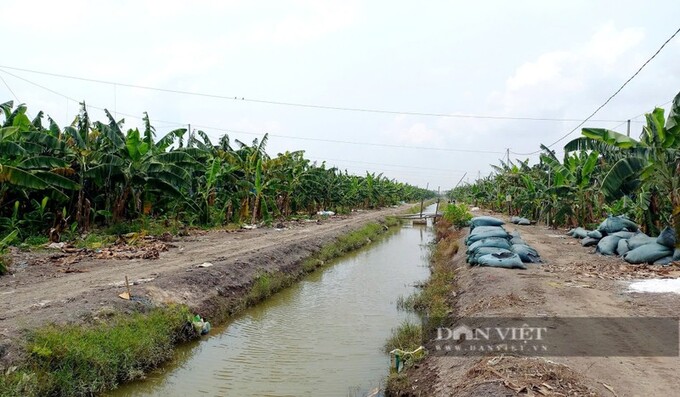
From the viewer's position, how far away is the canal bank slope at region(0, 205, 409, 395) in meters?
6.43

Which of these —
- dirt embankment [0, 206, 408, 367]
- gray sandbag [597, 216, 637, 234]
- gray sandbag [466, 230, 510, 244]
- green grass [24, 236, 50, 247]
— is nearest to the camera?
dirt embankment [0, 206, 408, 367]

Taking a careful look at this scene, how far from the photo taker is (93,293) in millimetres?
7707

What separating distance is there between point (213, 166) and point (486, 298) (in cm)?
1288

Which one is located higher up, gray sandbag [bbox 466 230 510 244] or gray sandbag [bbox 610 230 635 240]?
gray sandbag [bbox 610 230 635 240]

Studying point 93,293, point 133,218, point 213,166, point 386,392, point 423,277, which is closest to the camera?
point 386,392

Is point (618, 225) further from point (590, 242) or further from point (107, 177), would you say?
point (107, 177)

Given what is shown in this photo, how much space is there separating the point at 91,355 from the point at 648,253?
11.1 m

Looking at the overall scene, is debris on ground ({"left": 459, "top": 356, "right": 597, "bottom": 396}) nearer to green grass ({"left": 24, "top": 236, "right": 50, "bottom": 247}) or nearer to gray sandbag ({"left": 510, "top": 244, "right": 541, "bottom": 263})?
gray sandbag ({"left": 510, "top": 244, "right": 541, "bottom": 263})

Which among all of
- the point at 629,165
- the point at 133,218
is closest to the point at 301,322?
the point at 629,165

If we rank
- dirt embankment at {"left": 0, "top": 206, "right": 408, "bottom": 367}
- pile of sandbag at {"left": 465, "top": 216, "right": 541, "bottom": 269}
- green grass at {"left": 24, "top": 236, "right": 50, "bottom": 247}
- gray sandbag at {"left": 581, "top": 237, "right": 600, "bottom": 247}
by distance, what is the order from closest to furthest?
dirt embankment at {"left": 0, "top": 206, "right": 408, "bottom": 367} < pile of sandbag at {"left": 465, "top": 216, "right": 541, "bottom": 269} < green grass at {"left": 24, "top": 236, "right": 50, "bottom": 247} < gray sandbag at {"left": 581, "top": 237, "right": 600, "bottom": 247}

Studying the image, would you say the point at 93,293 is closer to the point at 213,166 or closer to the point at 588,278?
the point at 588,278

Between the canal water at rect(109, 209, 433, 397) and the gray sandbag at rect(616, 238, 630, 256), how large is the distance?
5.36 metres

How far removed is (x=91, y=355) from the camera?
5703 mm

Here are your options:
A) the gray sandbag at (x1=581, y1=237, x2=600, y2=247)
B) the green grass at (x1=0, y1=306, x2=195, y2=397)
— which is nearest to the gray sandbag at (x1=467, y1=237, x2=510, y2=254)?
the gray sandbag at (x1=581, y1=237, x2=600, y2=247)
